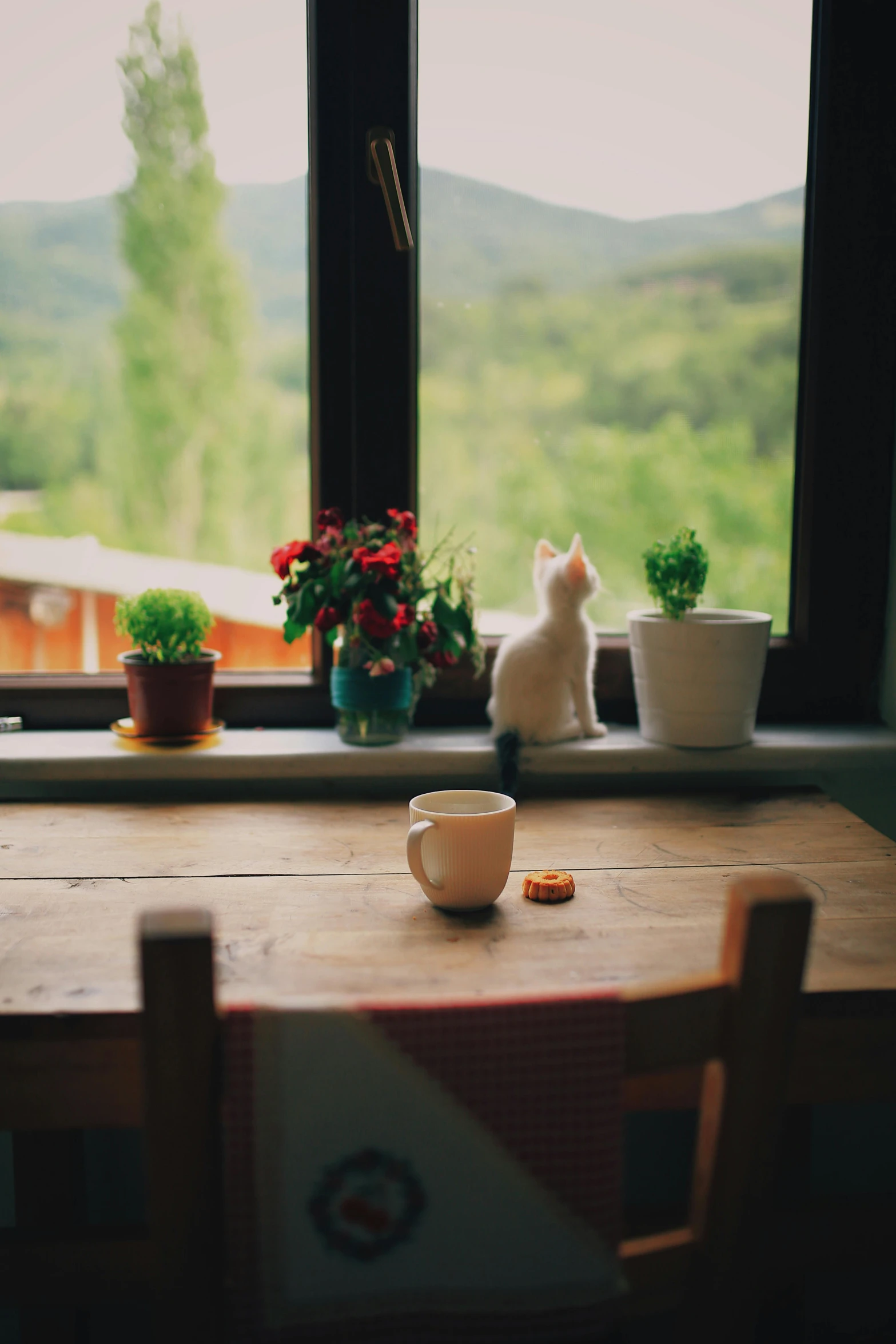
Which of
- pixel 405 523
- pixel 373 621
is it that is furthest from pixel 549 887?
pixel 405 523

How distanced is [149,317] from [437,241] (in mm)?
474

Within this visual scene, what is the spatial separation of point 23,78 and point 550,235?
33.7 inches

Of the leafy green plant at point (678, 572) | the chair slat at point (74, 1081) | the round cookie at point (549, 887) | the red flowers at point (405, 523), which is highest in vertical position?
the red flowers at point (405, 523)

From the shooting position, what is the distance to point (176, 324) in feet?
5.26

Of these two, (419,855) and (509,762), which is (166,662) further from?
(419,855)

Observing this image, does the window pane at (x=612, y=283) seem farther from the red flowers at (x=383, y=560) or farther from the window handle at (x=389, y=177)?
the red flowers at (x=383, y=560)

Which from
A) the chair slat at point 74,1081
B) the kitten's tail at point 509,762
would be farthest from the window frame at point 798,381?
the chair slat at point 74,1081

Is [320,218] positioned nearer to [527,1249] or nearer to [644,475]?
[644,475]

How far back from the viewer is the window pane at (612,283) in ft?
5.14

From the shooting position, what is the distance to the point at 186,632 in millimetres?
1482

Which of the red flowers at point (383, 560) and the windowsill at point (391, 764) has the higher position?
the red flowers at point (383, 560)

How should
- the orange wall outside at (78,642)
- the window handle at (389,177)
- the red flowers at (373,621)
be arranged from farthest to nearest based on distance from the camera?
the orange wall outside at (78,642), the red flowers at (373,621), the window handle at (389,177)

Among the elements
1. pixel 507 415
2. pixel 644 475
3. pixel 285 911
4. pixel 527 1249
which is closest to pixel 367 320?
pixel 507 415

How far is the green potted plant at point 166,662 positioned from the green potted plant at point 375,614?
0.45 ft
